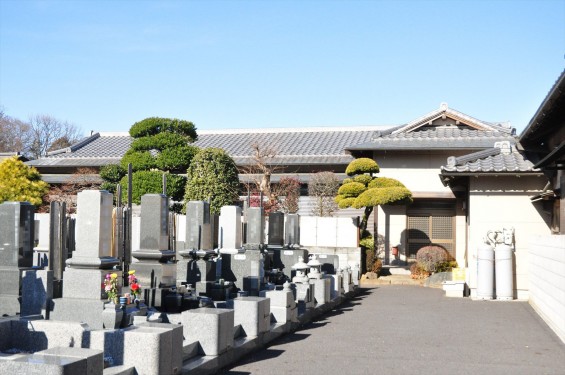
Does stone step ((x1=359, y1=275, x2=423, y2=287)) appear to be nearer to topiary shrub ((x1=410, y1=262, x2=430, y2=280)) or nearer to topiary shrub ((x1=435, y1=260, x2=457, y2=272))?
topiary shrub ((x1=410, y1=262, x2=430, y2=280))

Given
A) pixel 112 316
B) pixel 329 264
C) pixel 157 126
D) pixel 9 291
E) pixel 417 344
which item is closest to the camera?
pixel 112 316

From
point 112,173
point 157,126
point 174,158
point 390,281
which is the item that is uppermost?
point 157,126

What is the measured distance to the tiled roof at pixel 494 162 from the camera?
17750mm

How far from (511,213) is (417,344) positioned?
8824 millimetres

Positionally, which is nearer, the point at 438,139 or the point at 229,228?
the point at 229,228

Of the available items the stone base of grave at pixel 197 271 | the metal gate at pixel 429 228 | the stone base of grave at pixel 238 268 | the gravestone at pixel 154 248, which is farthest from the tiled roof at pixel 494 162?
the gravestone at pixel 154 248

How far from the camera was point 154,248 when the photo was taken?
36.0 ft

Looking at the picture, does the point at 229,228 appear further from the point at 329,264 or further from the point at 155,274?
the point at 329,264

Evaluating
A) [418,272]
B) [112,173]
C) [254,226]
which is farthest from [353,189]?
[112,173]

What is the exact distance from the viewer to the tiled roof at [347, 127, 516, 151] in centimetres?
2523

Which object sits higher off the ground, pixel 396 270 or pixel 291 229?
pixel 291 229

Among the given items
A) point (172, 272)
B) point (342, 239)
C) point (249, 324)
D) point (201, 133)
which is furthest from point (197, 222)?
point (201, 133)

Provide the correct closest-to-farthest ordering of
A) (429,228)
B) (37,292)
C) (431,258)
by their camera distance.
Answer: (37,292) < (431,258) < (429,228)

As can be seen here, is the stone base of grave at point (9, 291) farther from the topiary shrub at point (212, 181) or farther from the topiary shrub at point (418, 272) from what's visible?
the topiary shrub at point (418, 272)
